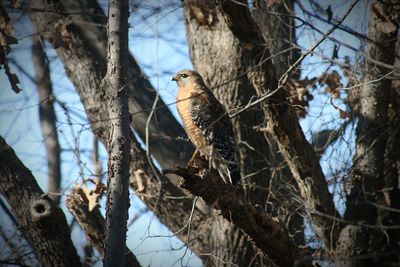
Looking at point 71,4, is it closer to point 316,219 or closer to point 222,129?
point 222,129

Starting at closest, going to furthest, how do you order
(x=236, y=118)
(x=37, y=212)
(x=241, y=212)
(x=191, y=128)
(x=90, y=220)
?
(x=241, y=212)
(x=37, y=212)
(x=90, y=220)
(x=191, y=128)
(x=236, y=118)

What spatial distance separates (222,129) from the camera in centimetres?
586

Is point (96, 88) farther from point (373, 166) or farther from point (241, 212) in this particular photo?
point (373, 166)

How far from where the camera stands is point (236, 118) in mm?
6773

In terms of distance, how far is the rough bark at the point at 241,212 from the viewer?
4.30 metres

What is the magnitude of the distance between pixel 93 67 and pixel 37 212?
95.1 inches

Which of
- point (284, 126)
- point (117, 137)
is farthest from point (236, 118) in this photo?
point (117, 137)

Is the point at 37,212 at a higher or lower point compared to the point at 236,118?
lower

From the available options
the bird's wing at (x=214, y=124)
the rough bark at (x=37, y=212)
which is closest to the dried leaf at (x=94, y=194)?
the rough bark at (x=37, y=212)

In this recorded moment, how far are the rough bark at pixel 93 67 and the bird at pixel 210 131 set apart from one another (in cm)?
64

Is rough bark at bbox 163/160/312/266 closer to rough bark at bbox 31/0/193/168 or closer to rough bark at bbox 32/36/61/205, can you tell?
rough bark at bbox 31/0/193/168

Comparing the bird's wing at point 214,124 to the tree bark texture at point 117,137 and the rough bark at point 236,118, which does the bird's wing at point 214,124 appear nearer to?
the rough bark at point 236,118

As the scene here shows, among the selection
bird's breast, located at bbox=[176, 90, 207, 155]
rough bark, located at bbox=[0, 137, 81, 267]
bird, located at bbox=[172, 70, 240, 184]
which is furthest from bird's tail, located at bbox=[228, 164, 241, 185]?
rough bark, located at bbox=[0, 137, 81, 267]

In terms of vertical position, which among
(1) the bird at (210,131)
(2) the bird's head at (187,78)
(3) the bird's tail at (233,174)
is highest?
(2) the bird's head at (187,78)
